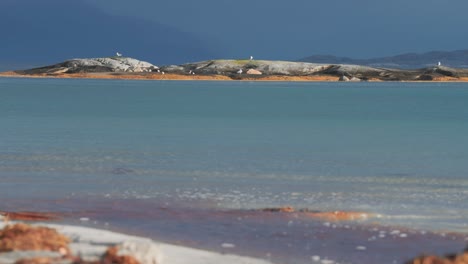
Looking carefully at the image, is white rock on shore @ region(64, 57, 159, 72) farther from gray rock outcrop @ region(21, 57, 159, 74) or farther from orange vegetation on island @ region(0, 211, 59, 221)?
orange vegetation on island @ region(0, 211, 59, 221)

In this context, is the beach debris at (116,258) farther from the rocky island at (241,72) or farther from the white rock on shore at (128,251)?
the rocky island at (241,72)

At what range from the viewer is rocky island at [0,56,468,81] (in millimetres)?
142000

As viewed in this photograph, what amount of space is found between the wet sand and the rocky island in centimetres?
12422

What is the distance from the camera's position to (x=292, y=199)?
51.9ft

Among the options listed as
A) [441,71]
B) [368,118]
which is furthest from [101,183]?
[441,71]

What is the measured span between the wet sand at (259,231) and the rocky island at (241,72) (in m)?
124

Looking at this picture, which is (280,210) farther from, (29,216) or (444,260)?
(444,260)

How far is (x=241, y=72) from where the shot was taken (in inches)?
5595

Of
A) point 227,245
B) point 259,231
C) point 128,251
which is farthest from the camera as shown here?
point 259,231

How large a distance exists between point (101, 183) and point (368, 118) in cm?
2806

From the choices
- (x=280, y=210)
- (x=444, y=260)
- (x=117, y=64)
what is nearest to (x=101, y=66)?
(x=117, y=64)

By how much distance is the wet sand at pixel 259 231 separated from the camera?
11438 mm

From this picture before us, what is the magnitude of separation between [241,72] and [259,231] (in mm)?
129846

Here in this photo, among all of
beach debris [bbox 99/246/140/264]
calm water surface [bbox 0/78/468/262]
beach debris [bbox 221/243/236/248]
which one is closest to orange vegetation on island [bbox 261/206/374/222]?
calm water surface [bbox 0/78/468/262]
